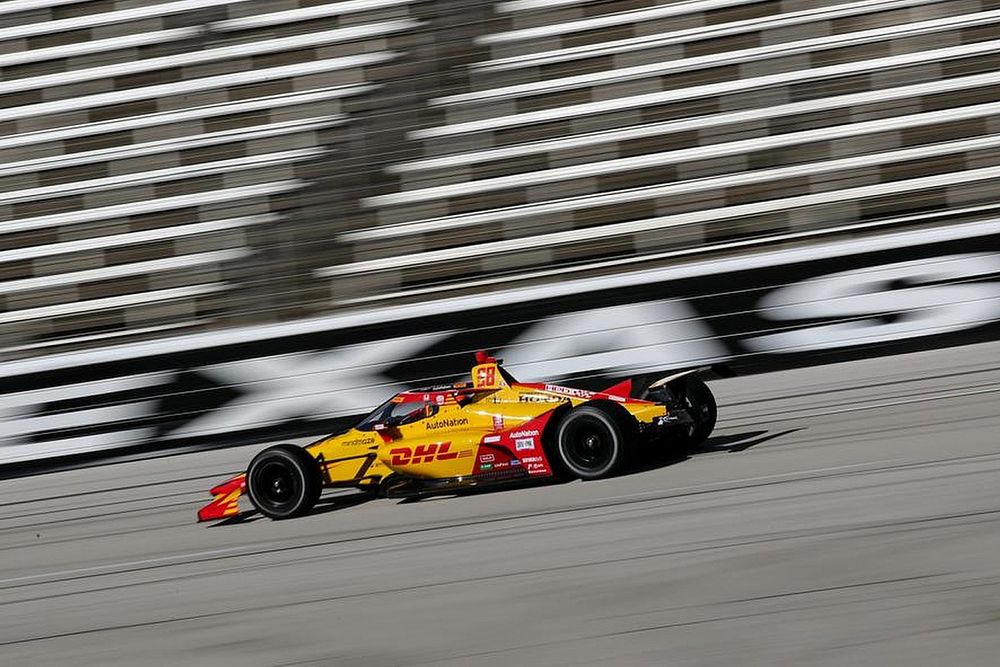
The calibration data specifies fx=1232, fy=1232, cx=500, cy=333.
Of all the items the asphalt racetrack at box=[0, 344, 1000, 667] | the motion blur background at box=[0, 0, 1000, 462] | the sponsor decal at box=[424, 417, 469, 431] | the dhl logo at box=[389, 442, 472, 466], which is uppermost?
the motion blur background at box=[0, 0, 1000, 462]

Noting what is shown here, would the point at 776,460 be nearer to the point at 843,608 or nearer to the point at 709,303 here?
the point at 843,608

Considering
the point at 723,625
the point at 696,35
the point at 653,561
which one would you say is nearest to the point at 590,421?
the point at 653,561

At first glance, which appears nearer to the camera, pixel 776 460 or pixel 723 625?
pixel 723 625

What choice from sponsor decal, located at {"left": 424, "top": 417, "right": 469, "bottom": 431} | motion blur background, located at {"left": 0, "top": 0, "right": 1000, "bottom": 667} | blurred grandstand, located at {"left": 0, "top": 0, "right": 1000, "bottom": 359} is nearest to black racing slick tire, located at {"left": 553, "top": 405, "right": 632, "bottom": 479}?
motion blur background, located at {"left": 0, "top": 0, "right": 1000, "bottom": 667}

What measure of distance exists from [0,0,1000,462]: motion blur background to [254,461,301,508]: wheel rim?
2.65m

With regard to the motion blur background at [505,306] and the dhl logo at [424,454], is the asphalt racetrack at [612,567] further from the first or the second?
the dhl logo at [424,454]

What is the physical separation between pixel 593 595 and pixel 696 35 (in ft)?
28.7

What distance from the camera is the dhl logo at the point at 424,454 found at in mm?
5953

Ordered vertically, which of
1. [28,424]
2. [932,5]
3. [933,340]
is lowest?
[933,340]

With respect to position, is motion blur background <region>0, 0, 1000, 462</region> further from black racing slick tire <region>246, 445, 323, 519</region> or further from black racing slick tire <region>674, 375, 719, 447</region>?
black racing slick tire <region>246, 445, 323, 519</region>

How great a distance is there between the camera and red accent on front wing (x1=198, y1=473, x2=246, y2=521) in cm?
638

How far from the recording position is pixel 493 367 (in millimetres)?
6070

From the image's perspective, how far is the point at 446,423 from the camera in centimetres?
597

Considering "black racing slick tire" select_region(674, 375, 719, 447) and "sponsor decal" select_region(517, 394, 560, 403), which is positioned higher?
"sponsor decal" select_region(517, 394, 560, 403)
